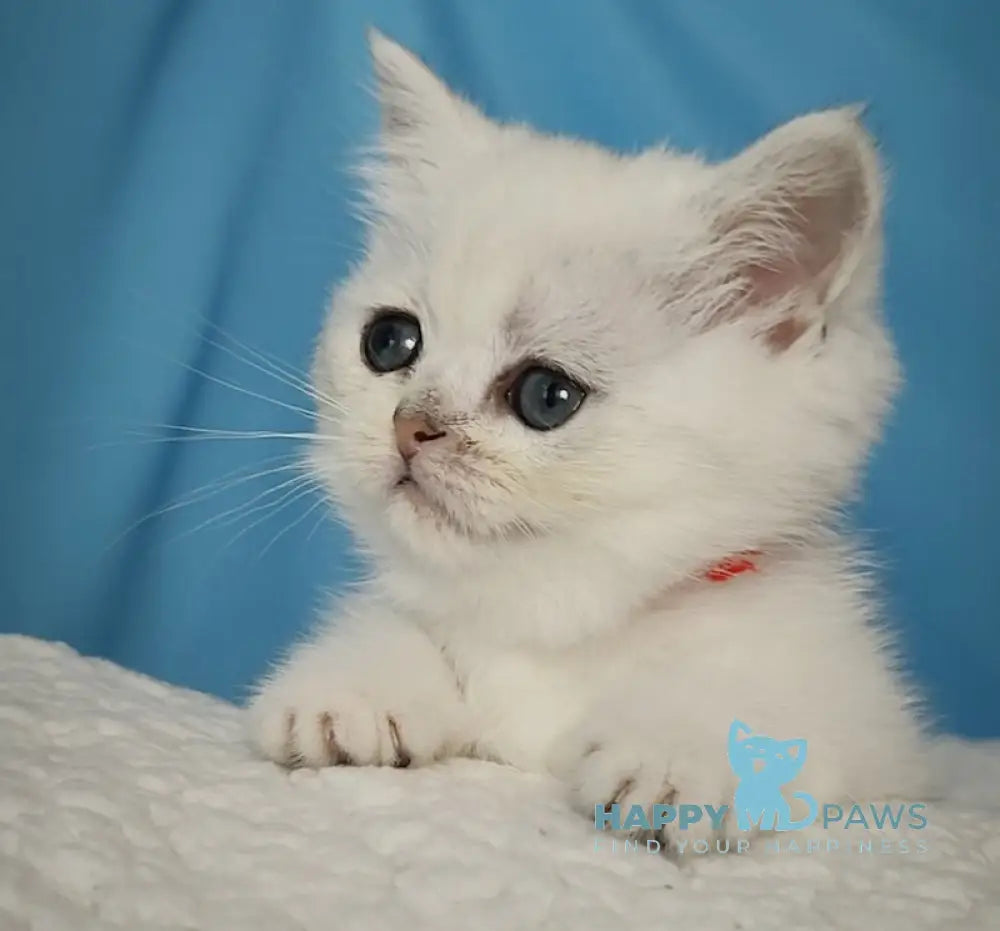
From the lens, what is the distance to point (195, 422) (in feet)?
6.22

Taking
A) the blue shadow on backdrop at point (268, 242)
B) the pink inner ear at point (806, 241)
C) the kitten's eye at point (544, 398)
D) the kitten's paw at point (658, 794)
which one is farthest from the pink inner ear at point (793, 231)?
the blue shadow on backdrop at point (268, 242)

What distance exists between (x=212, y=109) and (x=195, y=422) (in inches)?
18.1

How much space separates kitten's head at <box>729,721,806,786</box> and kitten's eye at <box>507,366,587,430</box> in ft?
1.00

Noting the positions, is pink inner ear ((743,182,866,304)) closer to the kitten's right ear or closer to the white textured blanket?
the kitten's right ear

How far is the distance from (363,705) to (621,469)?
319 millimetres

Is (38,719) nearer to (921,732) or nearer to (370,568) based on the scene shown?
(370,568)

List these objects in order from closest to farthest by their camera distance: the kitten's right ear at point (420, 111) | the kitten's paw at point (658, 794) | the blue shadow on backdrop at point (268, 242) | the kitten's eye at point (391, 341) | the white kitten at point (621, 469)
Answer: the kitten's paw at point (658, 794), the white kitten at point (621, 469), the kitten's eye at point (391, 341), the kitten's right ear at point (420, 111), the blue shadow on backdrop at point (268, 242)

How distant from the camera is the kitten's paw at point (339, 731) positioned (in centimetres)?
112

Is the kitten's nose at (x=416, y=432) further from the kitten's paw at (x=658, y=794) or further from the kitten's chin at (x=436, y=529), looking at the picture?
the kitten's paw at (x=658, y=794)

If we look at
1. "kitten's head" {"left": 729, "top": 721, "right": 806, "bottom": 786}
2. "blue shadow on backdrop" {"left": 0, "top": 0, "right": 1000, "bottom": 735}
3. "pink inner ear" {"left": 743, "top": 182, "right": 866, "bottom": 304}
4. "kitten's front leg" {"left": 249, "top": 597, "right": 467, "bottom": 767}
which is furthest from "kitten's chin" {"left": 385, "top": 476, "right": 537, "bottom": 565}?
"blue shadow on backdrop" {"left": 0, "top": 0, "right": 1000, "bottom": 735}

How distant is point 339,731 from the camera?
1.12 meters

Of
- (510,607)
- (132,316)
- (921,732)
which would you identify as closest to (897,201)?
(921,732)

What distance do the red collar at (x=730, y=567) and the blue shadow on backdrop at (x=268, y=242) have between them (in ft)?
2.07

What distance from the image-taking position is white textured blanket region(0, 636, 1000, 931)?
2.73ft
